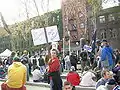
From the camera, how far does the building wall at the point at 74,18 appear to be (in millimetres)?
65094

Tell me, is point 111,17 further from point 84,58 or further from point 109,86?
point 109,86

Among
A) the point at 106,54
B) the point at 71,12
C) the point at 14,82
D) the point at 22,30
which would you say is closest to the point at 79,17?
the point at 71,12

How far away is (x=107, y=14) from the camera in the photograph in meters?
62.0

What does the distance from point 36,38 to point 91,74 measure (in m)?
9.45

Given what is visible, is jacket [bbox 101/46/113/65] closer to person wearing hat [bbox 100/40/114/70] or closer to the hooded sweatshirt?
person wearing hat [bbox 100/40/114/70]

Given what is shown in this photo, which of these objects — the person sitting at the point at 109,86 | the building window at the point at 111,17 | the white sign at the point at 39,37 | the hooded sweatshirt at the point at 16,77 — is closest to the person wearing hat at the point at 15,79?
the hooded sweatshirt at the point at 16,77

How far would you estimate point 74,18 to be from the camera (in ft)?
240

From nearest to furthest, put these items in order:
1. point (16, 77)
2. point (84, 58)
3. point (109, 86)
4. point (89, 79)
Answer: point (109, 86), point (16, 77), point (89, 79), point (84, 58)

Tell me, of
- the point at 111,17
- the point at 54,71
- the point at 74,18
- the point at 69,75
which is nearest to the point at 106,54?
the point at 69,75

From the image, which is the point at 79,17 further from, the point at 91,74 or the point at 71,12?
the point at 91,74

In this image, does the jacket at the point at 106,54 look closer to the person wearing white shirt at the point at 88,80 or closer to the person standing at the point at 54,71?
the person wearing white shirt at the point at 88,80

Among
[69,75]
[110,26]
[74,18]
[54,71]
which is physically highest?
[74,18]

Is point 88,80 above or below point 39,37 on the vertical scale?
below

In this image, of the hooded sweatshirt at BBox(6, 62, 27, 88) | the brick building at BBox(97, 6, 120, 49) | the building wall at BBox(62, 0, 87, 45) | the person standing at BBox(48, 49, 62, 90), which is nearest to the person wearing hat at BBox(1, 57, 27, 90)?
the hooded sweatshirt at BBox(6, 62, 27, 88)
